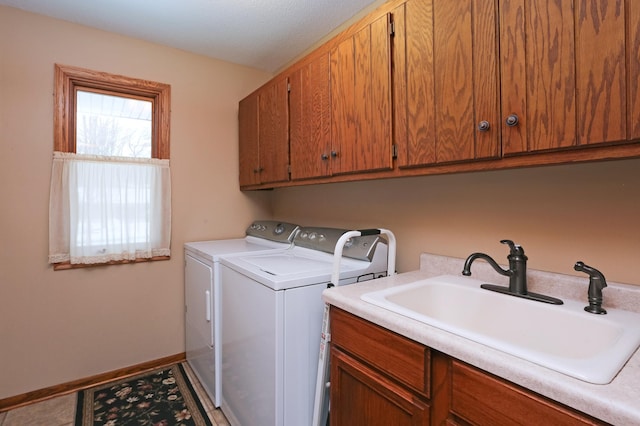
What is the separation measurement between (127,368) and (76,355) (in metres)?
0.34

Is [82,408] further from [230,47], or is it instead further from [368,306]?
[230,47]

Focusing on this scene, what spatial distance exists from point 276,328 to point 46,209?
1.83 m

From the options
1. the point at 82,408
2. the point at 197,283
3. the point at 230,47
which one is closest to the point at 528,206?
the point at 197,283

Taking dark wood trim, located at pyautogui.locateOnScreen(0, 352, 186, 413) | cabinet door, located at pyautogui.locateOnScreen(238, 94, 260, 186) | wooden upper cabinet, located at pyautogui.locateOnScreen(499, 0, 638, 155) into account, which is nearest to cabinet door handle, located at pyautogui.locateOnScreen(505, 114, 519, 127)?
wooden upper cabinet, located at pyautogui.locateOnScreen(499, 0, 638, 155)

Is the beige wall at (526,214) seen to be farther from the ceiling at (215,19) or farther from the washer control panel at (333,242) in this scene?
the ceiling at (215,19)

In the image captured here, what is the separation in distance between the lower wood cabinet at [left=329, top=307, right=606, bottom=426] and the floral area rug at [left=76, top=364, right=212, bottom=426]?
120 centimetres

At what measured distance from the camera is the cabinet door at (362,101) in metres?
1.34

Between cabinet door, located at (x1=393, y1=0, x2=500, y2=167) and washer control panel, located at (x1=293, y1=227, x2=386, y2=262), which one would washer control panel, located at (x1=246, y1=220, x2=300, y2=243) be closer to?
washer control panel, located at (x1=293, y1=227, x2=386, y2=262)

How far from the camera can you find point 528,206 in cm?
126

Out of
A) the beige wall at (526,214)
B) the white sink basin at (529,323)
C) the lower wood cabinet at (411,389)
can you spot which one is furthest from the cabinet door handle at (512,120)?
the lower wood cabinet at (411,389)

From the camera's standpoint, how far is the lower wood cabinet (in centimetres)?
66

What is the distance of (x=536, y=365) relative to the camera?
2.18ft

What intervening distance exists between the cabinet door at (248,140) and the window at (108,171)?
0.57 m

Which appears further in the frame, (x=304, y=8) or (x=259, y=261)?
(x=304, y=8)
